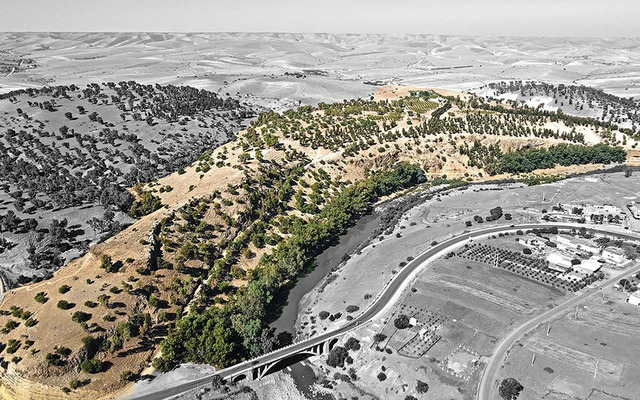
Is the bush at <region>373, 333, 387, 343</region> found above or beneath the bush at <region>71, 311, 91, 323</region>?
beneath

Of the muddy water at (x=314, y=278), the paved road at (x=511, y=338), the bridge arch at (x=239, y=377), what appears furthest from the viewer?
the muddy water at (x=314, y=278)

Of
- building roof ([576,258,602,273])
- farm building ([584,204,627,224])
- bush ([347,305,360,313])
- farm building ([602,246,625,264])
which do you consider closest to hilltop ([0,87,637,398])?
bush ([347,305,360,313])

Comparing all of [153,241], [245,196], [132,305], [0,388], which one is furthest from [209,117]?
[0,388]

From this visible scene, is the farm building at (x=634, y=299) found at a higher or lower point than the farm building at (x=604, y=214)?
lower

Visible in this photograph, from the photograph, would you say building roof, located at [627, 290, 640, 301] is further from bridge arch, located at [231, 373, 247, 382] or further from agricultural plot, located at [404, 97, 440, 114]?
agricultural plot, located at [404, 97, 440, 114]

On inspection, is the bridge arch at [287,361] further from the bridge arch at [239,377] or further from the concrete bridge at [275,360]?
the bridge arch at [239,377]

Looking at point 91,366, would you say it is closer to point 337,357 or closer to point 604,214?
point 337,357

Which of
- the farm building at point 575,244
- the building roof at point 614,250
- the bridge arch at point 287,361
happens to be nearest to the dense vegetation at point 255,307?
the bridge arch at point 287,361
